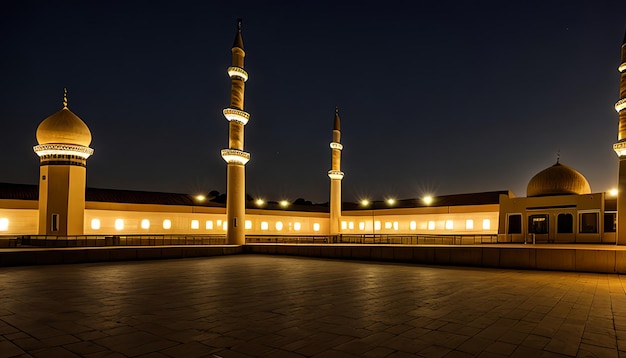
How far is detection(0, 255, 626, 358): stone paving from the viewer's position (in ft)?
16.5

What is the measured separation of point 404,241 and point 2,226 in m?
29.5

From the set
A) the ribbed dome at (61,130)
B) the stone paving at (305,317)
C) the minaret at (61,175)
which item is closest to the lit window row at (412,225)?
the stone paving at (305,317)

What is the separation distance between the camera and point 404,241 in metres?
32.5

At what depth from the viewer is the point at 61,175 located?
82.4ft

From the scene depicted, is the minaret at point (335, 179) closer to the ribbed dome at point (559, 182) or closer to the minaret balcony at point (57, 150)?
the ribbed dome at point (559, 182)

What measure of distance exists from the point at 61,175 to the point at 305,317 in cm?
2453

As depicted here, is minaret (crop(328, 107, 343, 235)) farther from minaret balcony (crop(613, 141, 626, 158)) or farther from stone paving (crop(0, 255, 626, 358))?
stone paving (crop(0, 255, 626, 358))

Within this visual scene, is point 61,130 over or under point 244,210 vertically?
over

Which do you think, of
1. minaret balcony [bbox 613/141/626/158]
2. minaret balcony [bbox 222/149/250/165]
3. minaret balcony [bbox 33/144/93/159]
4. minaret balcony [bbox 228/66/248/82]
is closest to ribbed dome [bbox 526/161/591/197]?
minaret balcony [bbox 613/141/626/158]

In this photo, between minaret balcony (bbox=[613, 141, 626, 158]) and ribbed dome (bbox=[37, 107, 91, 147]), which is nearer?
ribbed dome (bbox=[37, 107, 91, 147])

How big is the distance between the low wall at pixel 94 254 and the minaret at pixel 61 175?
30.0ft

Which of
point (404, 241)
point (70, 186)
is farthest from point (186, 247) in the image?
point (404, 241)

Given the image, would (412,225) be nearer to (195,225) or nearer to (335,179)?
(335,179)

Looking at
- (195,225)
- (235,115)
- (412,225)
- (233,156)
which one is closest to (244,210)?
(233,156)
